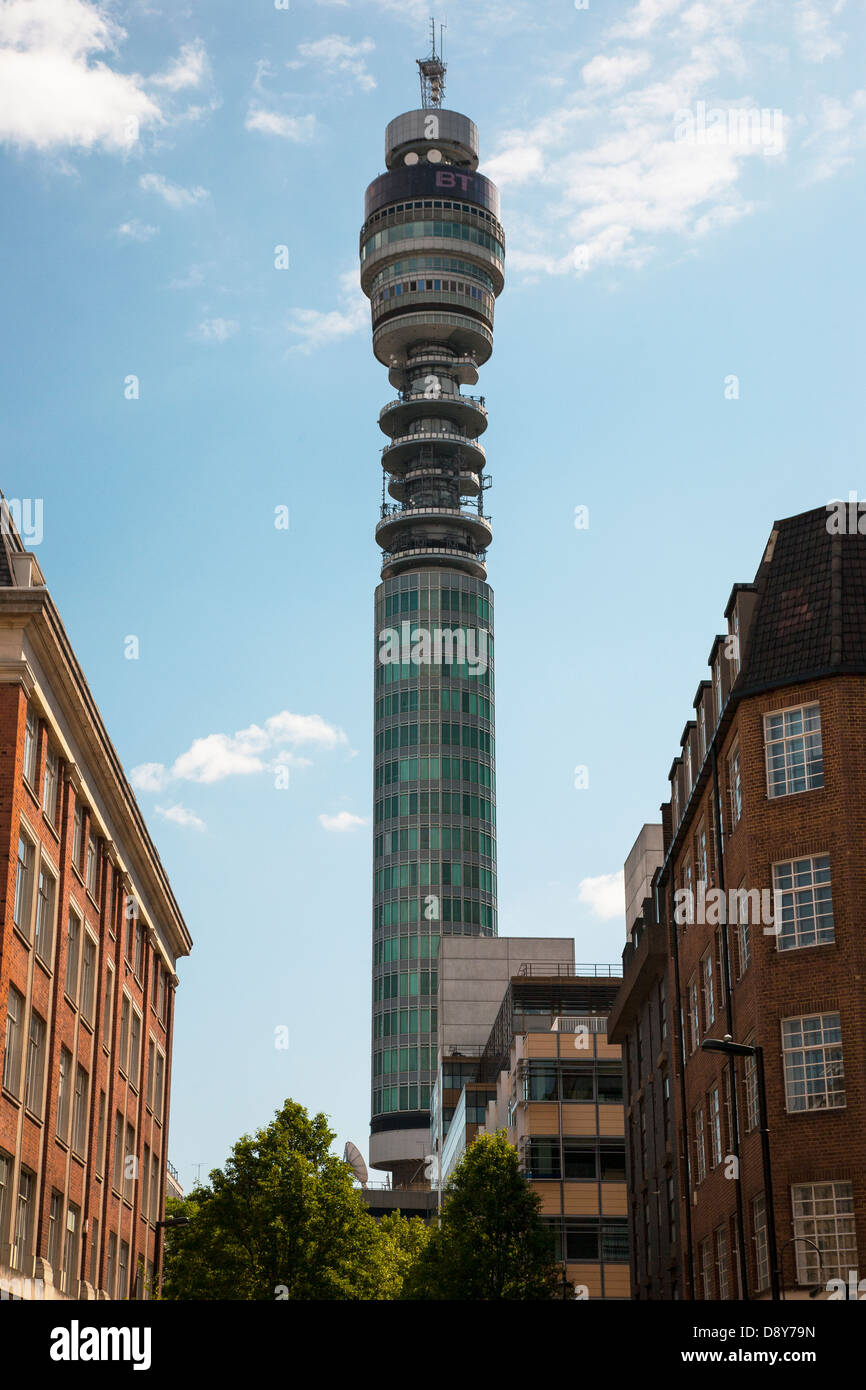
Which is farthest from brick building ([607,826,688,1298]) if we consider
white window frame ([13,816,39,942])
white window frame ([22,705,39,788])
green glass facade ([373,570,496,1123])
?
green glass facade ([373,570,496,1123])

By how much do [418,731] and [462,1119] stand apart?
7565 cm

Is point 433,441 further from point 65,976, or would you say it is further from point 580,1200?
point 65,976

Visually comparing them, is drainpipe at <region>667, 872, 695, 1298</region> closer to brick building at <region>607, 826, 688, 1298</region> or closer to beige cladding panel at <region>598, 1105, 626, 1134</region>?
brick building at <region>607, 826, 688, 1298</region>

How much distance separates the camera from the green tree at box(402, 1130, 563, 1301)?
60.4 m

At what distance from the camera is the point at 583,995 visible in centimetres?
10850

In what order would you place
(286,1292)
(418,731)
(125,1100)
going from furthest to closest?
(418,731), (125,1100), (286,1292)

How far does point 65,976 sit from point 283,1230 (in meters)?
14.5

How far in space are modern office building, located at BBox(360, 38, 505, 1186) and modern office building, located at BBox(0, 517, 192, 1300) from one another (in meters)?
108

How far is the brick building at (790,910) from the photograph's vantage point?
127 ft

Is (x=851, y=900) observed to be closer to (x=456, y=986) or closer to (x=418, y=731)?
(x=456, y=986)

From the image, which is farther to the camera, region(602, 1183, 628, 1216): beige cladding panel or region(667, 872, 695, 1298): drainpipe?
region(602, 1183, 628, 1216): beige cladding panel

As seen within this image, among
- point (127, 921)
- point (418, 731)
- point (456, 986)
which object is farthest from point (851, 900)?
point (418, 731)

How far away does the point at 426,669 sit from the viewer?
A: 7470 inches

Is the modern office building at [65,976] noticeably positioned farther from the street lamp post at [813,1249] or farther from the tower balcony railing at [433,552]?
the tower balcony railing at [433,552]
